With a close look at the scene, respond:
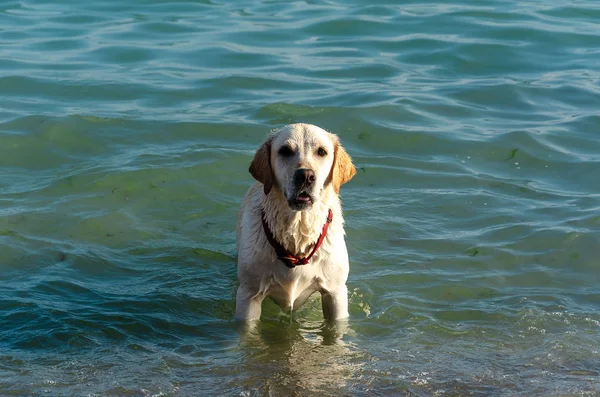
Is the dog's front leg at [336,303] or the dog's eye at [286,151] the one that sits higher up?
the dog's eye at [286,151]

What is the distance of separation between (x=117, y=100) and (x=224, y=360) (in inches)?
305

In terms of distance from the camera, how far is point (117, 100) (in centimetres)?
1380

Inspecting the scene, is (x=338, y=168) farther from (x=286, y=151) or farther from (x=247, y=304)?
(x=247, y=304)

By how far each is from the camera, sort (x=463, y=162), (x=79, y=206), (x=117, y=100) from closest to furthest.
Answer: (x=79, y=206)
(x=463, y=162)
(x=117, y=100)

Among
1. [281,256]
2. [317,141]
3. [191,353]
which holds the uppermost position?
[317,141]

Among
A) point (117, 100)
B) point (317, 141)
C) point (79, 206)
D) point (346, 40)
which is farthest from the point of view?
point (346, 40)

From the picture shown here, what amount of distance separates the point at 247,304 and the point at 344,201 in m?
3.35

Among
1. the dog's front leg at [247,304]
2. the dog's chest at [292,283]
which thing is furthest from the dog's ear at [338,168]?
the dog's front leg at [247,304]

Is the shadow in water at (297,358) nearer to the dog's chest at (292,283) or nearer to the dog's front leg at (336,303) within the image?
the dog's front leg at (336,303)

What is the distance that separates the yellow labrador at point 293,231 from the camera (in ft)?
22.0

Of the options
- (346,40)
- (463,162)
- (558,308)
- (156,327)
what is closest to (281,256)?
(156,327)

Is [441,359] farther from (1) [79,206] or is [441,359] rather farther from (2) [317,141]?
(1) [79,206]

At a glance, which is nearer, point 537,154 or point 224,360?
point 224,360

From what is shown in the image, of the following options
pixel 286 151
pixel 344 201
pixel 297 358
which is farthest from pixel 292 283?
pixel 344 201
